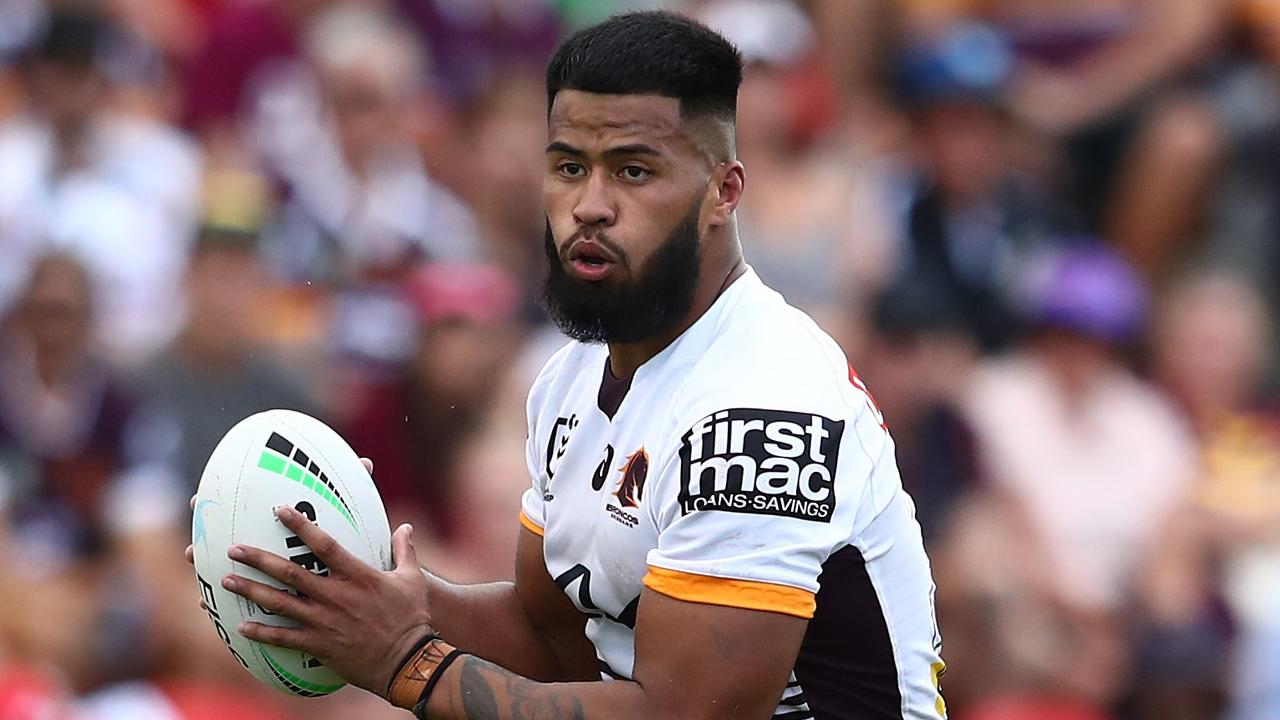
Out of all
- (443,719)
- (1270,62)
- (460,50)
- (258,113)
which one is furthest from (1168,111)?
(443,719)

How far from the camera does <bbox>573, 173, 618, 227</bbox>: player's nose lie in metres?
3.92

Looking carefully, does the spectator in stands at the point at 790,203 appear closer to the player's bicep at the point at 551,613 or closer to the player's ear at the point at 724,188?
the player's bicep at the point at 551,613

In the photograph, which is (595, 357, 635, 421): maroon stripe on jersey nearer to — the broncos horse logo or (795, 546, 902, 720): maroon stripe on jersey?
the broncos horse logo

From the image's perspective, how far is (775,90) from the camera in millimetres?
8609

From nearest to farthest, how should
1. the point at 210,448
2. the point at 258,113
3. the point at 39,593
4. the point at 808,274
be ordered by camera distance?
1. the point at 39,593
2. the point at 210,448
3. the point at 808,274
4. the point at 258,113

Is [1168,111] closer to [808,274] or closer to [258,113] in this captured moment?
[808,274]

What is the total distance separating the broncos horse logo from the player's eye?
55 cm

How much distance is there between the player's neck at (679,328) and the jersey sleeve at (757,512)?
0.36 metres

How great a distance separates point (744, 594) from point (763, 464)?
0.25 m

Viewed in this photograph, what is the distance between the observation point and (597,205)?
3.92 m

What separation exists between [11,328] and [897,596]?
5292 mm

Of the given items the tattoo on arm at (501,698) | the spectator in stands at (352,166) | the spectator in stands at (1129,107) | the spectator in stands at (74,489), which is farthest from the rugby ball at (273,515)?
the spectator in stands at (1129,107)

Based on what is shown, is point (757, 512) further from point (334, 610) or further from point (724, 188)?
point (334, 610)

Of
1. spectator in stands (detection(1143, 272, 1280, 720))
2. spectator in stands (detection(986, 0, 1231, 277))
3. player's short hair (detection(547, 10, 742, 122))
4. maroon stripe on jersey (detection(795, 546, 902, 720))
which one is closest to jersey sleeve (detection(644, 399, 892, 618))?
maroon stripe on jersey (detection(795, 546, 902, 720))
